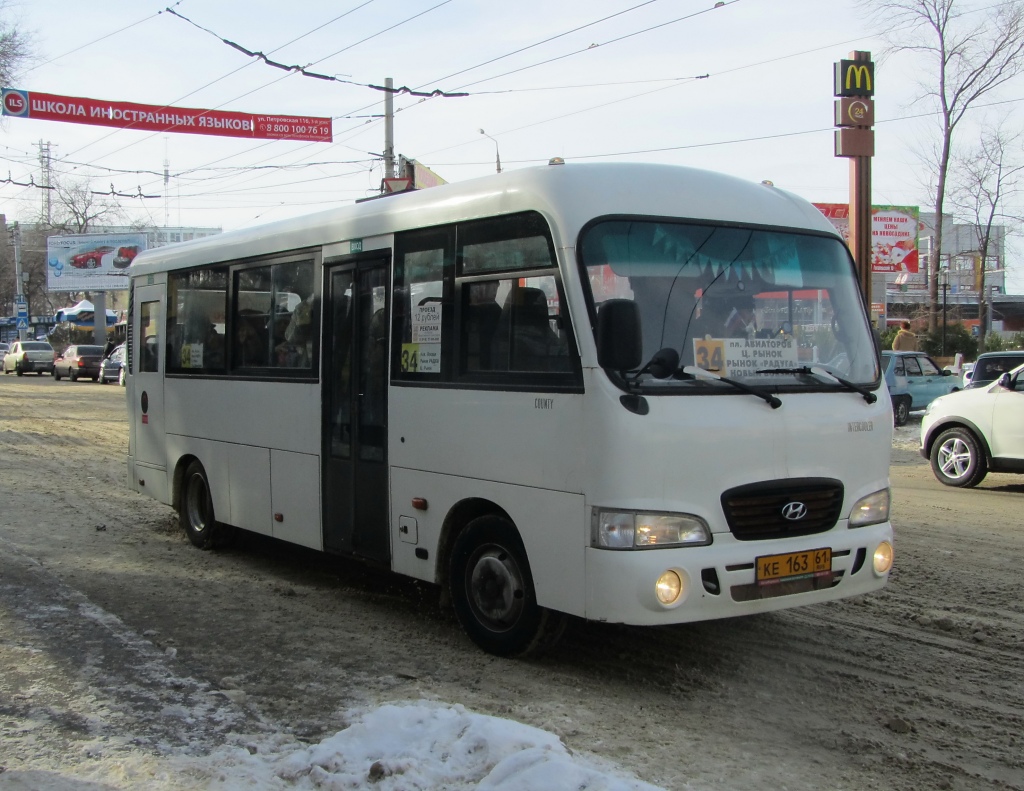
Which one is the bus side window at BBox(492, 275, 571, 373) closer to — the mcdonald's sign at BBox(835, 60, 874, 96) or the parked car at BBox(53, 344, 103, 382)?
the mcdonald's sign at BBox(835, 60, 874, 96)

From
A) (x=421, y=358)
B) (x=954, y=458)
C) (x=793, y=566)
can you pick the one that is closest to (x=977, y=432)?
(x=954, y=458)

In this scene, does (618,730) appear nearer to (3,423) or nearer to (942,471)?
(942,471)

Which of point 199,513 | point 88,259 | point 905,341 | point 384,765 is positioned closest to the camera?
point 384,765

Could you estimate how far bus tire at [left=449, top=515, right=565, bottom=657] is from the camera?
5.96m

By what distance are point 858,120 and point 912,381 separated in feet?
26.7

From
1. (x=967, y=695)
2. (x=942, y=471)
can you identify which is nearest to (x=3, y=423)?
(x=942, y=471)

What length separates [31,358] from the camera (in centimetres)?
5597

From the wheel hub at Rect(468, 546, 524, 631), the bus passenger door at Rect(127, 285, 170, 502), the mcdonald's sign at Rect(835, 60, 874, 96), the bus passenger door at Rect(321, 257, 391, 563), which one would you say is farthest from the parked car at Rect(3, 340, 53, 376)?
the wheel hub at Rect(468, 546, 524, 631)

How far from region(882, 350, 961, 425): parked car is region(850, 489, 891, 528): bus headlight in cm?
1740

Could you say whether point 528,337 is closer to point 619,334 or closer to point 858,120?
point 619,334

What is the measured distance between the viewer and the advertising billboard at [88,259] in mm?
72375

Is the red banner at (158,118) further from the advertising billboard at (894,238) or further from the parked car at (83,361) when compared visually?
the advertising billboard at (894,238)

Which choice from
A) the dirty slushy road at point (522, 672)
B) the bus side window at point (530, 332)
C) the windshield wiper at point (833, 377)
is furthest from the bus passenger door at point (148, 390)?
the windshield wiper at point (833, 377)

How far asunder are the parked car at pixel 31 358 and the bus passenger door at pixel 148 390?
4941cm
